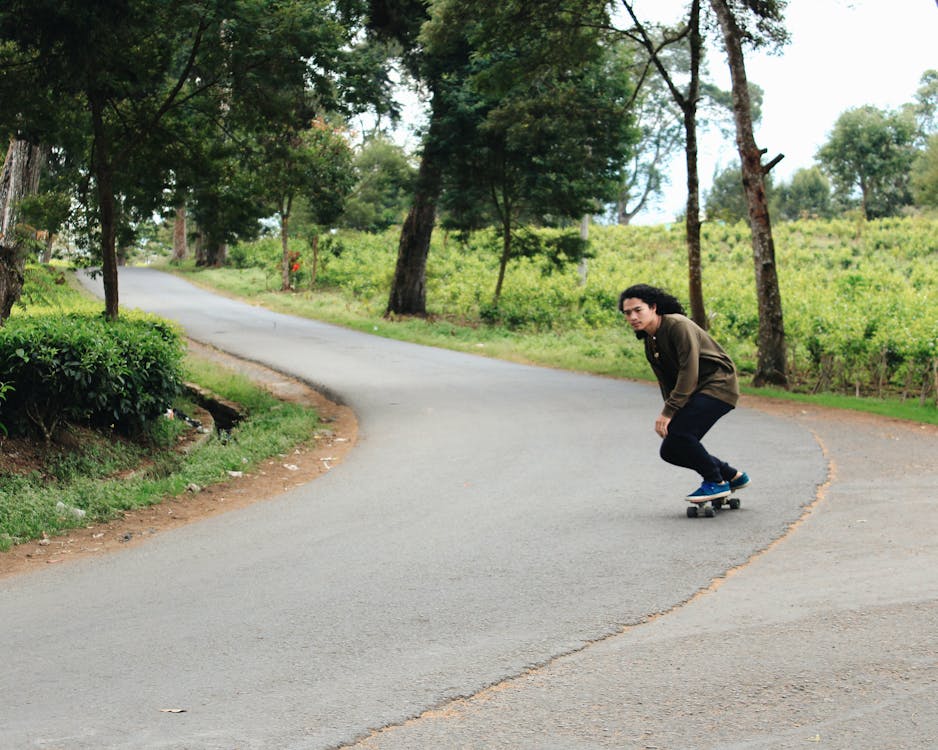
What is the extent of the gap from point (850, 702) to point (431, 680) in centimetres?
172

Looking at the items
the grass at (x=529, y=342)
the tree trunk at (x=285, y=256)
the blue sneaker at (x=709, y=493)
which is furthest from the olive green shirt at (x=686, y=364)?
the tree trunk at (x=285, y=256)

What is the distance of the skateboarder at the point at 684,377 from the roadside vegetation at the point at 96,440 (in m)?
4.44

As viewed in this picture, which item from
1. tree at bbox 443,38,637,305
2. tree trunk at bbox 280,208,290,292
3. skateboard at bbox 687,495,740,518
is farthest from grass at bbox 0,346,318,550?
tree trunk at bbox 280,208,290,292

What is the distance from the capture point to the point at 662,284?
33875mm

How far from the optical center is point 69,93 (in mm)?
13383

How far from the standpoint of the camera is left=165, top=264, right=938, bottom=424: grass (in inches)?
603

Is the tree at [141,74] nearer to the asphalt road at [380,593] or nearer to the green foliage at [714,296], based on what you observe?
the asphalt road at [380,593]

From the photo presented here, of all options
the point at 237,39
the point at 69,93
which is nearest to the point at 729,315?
the point at 237,39

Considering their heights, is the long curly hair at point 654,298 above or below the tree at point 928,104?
below

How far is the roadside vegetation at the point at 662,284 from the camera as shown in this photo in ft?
55.3

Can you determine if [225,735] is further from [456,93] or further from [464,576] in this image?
[456,93]

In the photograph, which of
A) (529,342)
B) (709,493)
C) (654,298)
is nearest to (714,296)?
(529,342)

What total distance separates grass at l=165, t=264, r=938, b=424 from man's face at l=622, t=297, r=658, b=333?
294 inches

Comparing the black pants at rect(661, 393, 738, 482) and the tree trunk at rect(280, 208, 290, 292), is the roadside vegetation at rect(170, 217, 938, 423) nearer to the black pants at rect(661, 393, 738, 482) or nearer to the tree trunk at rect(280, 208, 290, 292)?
the tree trunk at rect(280, 208, 290, 292)
